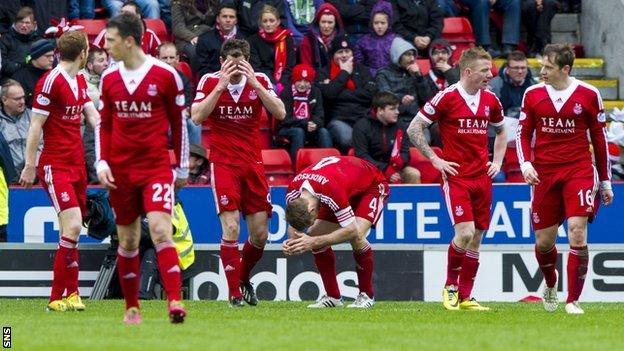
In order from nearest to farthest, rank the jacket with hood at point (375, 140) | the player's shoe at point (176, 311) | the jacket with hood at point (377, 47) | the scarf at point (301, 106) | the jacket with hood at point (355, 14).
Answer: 1. the player's shoe at point (176, 311)
2. the jacket with hood at point (375, 140)
3. the scarf at point (301, 106)
4. the jacket with hood at point (377, 47)
5. the jacket with hood at point (355, 14)

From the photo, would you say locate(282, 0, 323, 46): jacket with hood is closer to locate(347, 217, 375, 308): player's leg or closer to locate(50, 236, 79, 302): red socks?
locate(347, 217, 375, 308): player's leg

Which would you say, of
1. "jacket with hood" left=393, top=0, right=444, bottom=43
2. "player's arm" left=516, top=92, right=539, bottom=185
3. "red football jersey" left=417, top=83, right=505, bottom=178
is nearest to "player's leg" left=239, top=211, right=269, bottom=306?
"red football jersey" left=417, top=83, right=505, bottom=178

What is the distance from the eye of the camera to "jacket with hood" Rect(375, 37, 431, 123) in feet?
66.5

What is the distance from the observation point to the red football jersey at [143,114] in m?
11.4

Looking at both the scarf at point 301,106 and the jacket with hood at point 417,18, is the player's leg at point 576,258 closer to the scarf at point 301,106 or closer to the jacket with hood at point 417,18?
the scarf at point 301,106

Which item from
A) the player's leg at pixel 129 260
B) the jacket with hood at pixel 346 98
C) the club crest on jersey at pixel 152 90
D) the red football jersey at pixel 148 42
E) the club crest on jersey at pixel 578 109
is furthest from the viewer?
the jacket with hood at pixel 346 98

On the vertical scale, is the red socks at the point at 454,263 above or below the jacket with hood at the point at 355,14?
below

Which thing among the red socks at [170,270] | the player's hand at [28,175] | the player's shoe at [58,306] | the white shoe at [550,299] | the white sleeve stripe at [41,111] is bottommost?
the white shoe at [550,299]

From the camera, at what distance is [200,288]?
1761 cm

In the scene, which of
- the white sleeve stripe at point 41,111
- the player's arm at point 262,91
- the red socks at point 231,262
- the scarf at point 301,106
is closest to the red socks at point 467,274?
the red socks at point 231,262

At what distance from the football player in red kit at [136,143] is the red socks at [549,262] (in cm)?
418

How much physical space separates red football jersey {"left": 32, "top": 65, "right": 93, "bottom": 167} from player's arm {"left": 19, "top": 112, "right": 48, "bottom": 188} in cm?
7

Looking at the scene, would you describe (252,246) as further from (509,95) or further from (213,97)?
(509,95)

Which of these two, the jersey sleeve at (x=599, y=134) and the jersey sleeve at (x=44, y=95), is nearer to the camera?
the jersey sleeve at (x=44, y=95)
